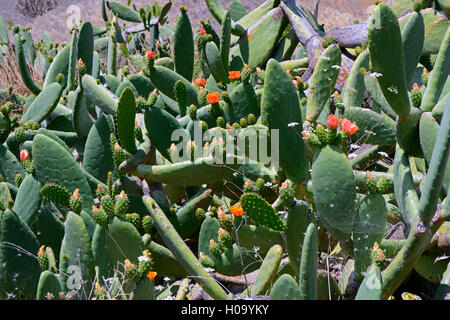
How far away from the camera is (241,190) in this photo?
238 cm

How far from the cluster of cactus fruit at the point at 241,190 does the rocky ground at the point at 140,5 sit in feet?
26.8

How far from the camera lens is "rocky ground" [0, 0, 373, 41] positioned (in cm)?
1219

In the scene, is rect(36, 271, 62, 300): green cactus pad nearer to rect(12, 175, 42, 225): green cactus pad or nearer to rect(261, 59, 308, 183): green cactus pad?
rect(12, 175, 42, 225): green cactus pad

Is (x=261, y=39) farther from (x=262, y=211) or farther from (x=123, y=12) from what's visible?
(x=262, y=211)

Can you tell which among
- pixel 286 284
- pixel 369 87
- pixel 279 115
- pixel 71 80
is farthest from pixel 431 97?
pixel 71 80

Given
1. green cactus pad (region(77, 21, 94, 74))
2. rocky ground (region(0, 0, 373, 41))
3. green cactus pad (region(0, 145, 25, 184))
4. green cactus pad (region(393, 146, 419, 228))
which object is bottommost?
rocky ground (region(0, 0, 373, 41))

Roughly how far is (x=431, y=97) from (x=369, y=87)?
0.34 m

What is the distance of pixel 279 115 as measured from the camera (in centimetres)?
215

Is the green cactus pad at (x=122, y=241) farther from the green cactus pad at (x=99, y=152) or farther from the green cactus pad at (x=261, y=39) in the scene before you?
the green cactus pad at (x=261, y=39)

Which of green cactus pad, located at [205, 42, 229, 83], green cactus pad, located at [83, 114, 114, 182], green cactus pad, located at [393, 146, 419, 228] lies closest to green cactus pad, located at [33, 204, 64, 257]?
green cactus pad, located at [83, 114, 114, 182]

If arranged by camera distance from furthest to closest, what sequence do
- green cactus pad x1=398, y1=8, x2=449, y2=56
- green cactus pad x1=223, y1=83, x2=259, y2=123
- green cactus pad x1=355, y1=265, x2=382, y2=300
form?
green cactus pad x1=398, y1=8, x2=449, y2=56
green cactus pad x1=223, y1=83, x2=259, y2=123
green cactus pad x1=355, y1=265, x2=382, y2=300

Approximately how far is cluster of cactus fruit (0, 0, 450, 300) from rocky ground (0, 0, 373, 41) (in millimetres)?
8164

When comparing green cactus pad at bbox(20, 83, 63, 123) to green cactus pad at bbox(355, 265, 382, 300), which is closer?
green cactus pad at bbox(355, 265, 382, 300)

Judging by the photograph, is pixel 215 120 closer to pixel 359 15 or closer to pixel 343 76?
pixel 343 76
